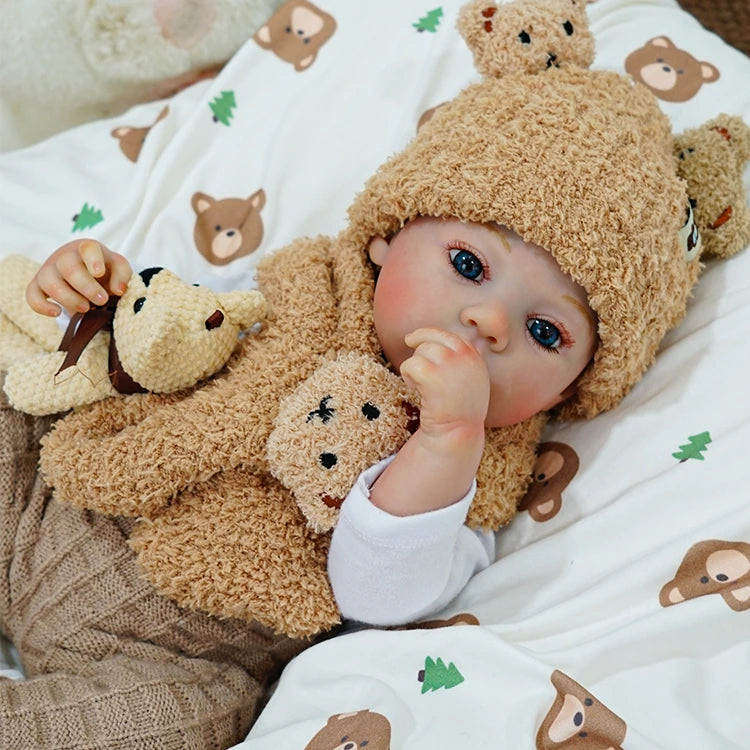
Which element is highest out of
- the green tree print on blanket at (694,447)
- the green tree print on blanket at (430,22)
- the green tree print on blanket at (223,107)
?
the green tree print on blanket at (430,22)

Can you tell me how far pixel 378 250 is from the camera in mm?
971

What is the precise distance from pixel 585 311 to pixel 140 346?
1.49 feet

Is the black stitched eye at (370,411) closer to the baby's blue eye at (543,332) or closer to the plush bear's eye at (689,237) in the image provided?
the baby's blue eye at (543,332)

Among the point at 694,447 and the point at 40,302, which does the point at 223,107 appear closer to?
the point at 40,302

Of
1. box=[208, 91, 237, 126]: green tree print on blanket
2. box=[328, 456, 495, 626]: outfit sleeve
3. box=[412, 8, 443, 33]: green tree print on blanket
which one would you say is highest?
box=[412, 8, 443, 33]: green tree print on blanket

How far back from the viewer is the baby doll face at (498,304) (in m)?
0.85

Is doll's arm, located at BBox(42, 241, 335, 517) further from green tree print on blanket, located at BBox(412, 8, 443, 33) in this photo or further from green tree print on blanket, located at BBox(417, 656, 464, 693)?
green tree print on blanket, located at BBox(412, 8, 443, 33)

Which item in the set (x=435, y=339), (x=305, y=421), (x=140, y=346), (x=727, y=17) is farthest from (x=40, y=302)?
(x=727, y=17)

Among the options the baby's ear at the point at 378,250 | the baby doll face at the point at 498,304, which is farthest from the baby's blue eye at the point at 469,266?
the baby's ear at the point at 378,250

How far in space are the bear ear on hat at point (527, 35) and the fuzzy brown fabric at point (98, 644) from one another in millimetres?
670

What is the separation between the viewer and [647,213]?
0.86m

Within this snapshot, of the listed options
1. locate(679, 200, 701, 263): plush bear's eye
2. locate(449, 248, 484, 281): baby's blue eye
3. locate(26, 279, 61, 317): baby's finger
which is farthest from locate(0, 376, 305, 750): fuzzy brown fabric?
locate(679, 200, 701, 263): plush bear's eye

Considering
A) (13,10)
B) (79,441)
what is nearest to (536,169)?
(79,441)

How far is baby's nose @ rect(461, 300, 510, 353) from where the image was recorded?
83 centimetres
